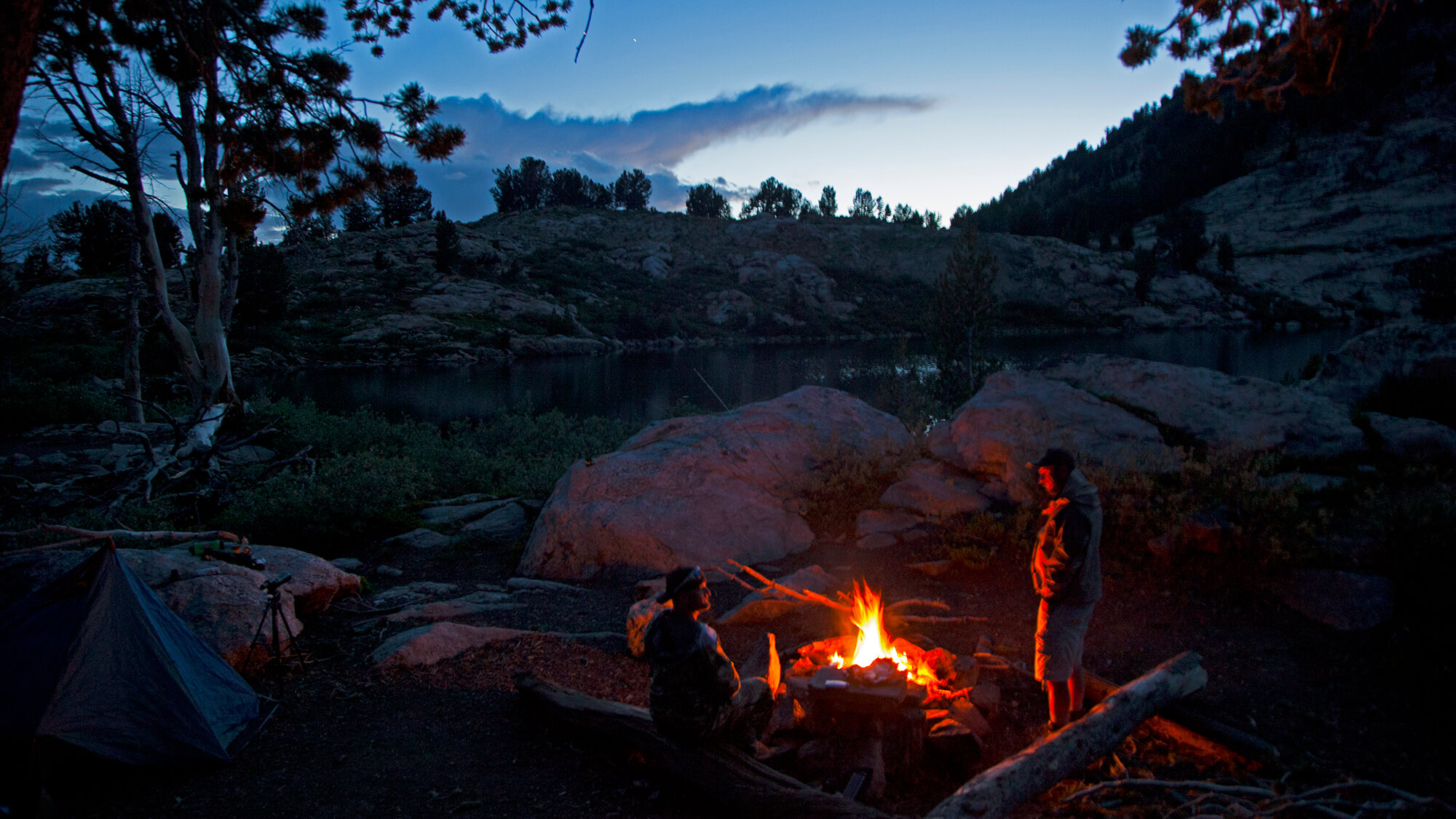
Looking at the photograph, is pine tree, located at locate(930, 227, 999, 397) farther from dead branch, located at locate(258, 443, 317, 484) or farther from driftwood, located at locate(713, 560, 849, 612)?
dead branch, located at locate(258, 443, 317, 484)

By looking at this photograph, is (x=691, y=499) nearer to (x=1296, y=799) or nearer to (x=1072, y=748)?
(x=1072, y=748)

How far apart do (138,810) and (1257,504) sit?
8953 mm

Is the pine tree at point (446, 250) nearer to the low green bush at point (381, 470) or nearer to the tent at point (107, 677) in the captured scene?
the low green bush at point (381, 470)

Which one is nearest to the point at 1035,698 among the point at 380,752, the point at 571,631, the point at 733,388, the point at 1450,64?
the point at 571,631

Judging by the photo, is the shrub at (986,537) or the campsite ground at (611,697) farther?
the shrub at (986,537)

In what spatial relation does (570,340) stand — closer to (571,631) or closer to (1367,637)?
(571,631)

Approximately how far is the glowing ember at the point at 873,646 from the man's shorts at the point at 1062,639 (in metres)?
0.88

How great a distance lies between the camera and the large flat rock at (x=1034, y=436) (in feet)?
25.7

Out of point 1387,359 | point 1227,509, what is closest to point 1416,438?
point 1387,359

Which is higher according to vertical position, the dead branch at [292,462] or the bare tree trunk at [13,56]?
the bare tree trunk at [13,56]

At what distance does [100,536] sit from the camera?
5.24 metres

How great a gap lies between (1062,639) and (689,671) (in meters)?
2.49

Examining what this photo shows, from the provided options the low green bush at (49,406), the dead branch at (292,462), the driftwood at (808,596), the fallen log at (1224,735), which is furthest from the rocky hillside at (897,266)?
the fallen log at (1224,735)

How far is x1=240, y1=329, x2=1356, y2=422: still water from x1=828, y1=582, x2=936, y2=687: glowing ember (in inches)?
605
